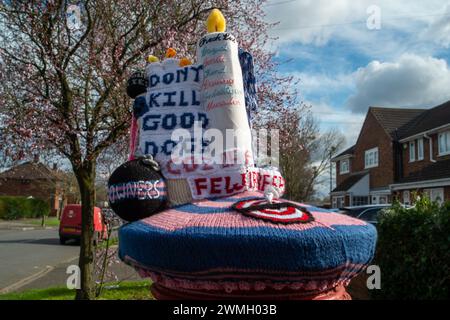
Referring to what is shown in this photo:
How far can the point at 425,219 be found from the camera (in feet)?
15.5

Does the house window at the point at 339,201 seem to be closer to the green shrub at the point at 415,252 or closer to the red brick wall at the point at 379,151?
the red brick wall at the point at 379,151

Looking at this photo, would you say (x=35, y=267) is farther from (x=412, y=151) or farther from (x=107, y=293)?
(x=412, y=151)

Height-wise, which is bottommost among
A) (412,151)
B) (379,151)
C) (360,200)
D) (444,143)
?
(360,200)

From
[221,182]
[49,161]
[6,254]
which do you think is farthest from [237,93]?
[6,254]

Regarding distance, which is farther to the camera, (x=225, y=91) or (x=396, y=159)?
(x=396, y=159)

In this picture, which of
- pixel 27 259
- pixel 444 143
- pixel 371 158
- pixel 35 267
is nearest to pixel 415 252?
pixel 35 267

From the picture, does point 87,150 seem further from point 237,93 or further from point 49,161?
point 237,93

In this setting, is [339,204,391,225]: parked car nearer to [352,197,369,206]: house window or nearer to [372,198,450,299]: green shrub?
[372,198,450,299]: green shrub

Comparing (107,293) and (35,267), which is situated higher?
(107,293)

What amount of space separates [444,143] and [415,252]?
15.6m

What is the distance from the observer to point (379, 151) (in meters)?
25.0

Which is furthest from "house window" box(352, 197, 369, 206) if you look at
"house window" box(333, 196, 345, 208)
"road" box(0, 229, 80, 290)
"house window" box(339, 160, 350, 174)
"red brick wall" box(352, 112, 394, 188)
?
"road" box(0, 229, 80, 290)

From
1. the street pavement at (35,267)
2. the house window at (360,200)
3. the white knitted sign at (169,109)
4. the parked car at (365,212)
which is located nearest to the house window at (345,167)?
the house window at (360,200)

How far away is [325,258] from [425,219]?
13.2ft
